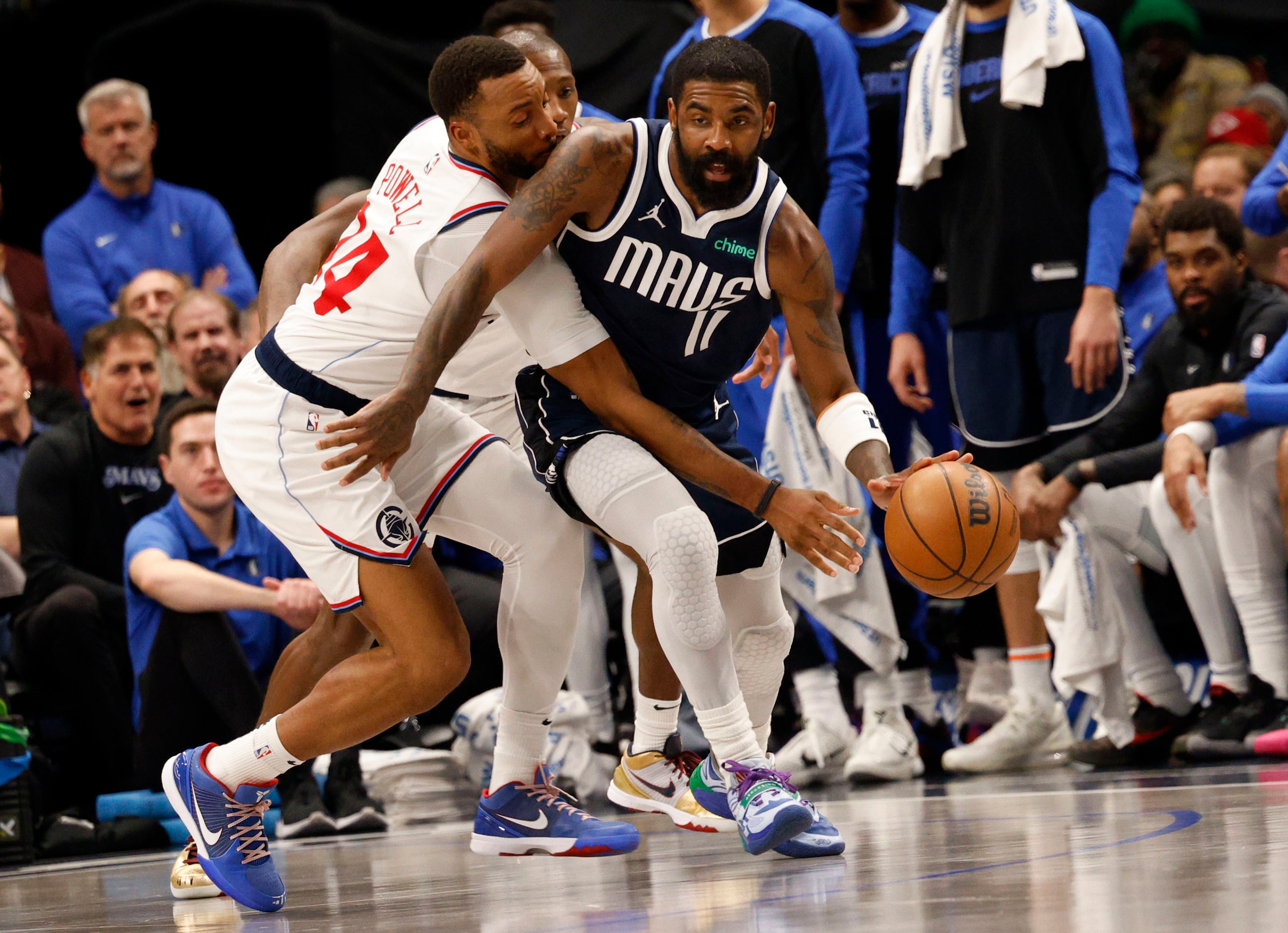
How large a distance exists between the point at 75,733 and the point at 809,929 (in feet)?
13.4

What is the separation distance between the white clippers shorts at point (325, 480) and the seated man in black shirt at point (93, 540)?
2.17 metres

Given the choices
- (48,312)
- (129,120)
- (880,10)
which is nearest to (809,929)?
(880,10)

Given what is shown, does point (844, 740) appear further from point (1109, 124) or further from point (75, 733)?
point (75, 733)

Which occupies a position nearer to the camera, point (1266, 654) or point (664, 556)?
point (664, 556)

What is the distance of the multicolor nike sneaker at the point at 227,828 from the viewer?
3492mm

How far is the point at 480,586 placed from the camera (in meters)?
5.82

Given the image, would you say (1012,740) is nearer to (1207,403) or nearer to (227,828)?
(1207,403)

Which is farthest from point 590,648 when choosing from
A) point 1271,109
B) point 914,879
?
point 1271,109

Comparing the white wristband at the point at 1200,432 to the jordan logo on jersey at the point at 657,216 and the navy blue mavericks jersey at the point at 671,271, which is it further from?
the jordan logo on jersey at the point at 657,216

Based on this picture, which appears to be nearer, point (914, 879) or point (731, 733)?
point (914, 879)

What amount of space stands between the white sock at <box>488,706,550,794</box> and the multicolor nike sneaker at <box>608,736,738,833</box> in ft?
1.07

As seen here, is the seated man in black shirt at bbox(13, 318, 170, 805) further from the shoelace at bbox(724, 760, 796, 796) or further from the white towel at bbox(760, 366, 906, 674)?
the shoelace at bbox(724, 760, 796, 796)

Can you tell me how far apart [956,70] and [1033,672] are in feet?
7.19

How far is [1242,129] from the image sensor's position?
310 inches
